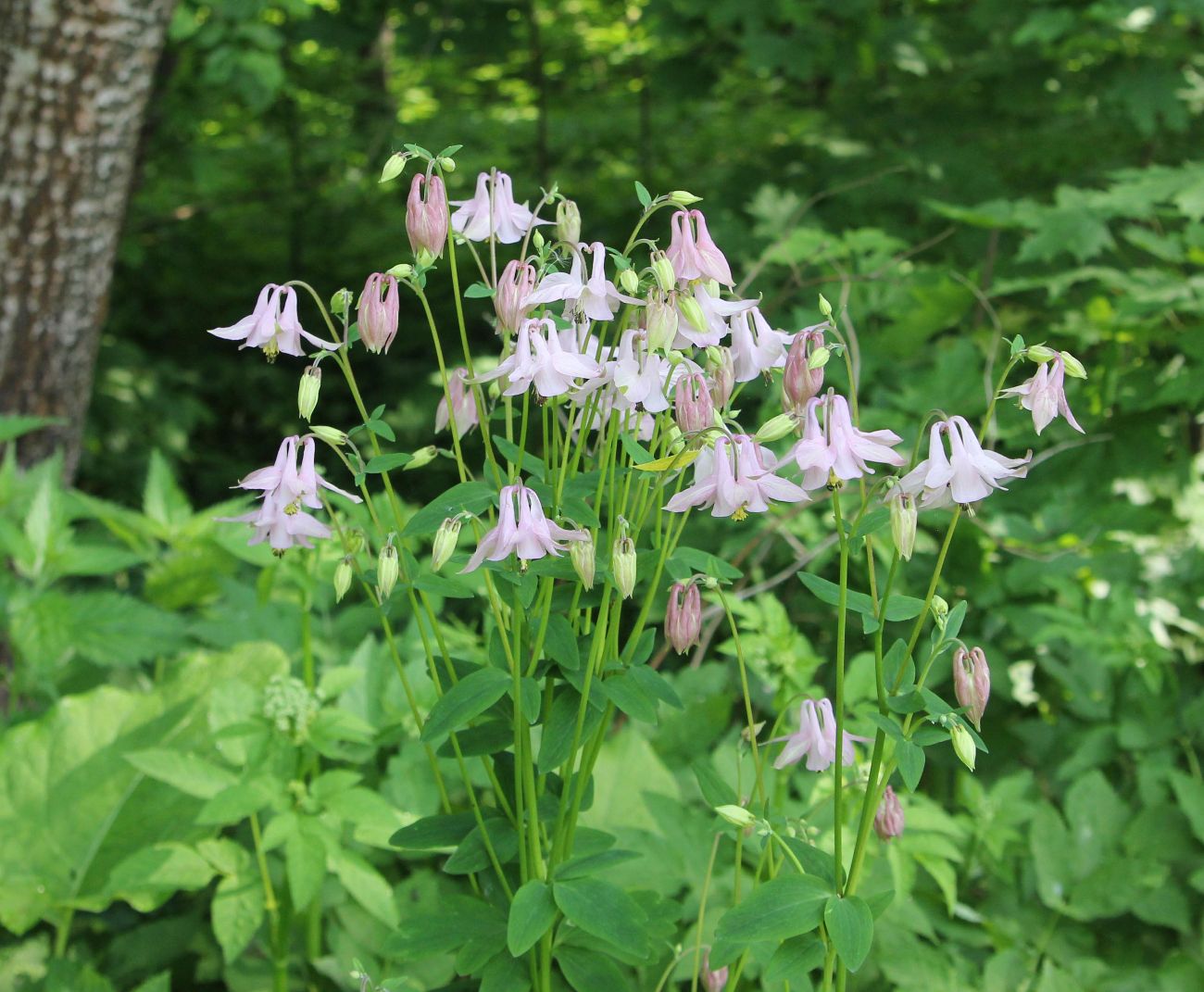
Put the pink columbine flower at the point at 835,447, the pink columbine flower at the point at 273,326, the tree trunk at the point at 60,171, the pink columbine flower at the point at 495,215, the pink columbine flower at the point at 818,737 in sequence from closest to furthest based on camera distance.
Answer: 1. the pink columbine flower at the point at 835,447
2. the pink columbine flower at the point at 273,326
3. the pink columbine flower at the point at 495,215
4. the pink columbine flower at the point at 818,737
5. the tree trunk at the point at 60,171

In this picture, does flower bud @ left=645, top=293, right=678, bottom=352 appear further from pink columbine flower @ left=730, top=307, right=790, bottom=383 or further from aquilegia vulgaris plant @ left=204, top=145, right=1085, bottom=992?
pink columbine flower @ left=730, top=307, right=790, bottom=383

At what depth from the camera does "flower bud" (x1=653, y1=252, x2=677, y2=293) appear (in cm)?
102

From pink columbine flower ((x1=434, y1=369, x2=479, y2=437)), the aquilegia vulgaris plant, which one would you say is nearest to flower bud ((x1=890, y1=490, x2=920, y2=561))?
the aquilegia vulgaris plant

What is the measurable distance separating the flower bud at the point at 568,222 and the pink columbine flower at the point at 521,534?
298mm

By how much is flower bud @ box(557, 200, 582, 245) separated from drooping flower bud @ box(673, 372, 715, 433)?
21 cm

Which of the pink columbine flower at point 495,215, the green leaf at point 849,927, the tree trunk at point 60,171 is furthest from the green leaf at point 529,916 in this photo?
the tree trunk at point 60,171

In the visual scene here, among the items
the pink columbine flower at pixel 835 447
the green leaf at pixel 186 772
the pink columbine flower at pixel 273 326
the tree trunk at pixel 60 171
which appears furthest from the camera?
the tree trunk at pixel 60 171

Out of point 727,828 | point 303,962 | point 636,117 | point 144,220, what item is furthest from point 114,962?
point 636,117

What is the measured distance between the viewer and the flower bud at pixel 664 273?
1020 millimetres

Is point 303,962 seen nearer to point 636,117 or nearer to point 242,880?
point 242,880

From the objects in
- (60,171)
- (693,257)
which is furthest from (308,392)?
(60,171)

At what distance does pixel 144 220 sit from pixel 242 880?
3.97 meters

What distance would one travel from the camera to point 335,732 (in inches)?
69.1

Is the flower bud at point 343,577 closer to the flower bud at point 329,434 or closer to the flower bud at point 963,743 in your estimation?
the flower bud at point 329,434
